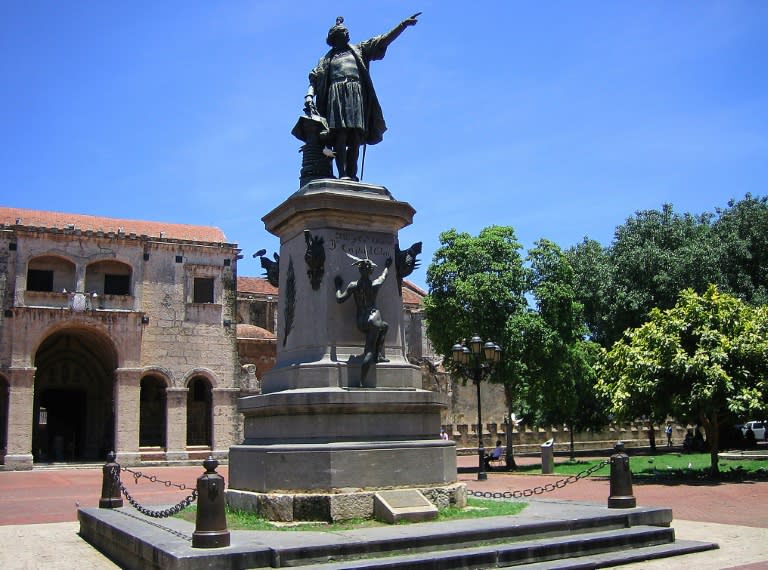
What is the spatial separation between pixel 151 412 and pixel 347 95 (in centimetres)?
3261

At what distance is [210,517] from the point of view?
24.5 feet

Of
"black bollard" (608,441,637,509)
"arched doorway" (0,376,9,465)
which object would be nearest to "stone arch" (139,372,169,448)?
"arched doorway" (0,376,9,465)

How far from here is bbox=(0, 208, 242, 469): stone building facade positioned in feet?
116

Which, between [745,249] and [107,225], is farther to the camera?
[107,225]

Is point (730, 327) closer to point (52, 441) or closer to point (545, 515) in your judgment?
point (545, 515)

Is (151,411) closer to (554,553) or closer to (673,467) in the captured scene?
(673,467)

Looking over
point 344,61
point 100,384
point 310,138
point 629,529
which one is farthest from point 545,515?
point 100,384

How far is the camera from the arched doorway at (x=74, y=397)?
3928cm

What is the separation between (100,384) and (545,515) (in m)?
35.1

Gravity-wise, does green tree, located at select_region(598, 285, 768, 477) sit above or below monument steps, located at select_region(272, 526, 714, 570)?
above

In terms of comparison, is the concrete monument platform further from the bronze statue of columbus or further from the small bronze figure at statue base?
the bronze statue of columbus

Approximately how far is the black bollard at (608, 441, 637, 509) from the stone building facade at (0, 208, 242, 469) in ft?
97.7

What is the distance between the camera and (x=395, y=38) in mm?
11688

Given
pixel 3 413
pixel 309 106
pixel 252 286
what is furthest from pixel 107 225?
pixel 309 106
